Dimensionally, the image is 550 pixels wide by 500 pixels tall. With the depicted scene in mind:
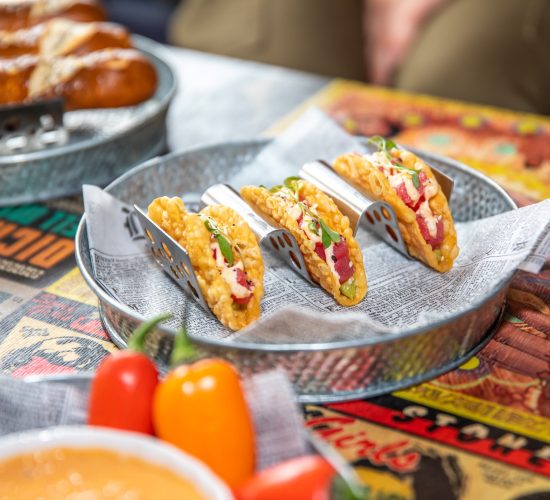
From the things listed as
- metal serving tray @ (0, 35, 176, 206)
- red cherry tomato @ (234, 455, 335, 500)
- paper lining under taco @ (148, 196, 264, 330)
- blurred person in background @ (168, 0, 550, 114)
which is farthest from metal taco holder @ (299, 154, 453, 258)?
blurred person in background @ (168, 0, 550, 114)

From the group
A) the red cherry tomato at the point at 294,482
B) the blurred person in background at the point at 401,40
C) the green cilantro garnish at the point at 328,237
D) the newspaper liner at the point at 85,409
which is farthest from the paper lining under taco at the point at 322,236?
the blurred person in background at the point at 401,40

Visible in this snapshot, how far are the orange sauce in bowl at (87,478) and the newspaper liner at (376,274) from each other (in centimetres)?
34

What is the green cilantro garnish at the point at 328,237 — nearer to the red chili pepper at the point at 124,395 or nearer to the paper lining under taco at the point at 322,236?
the paper lining under taco at the point at 322,236

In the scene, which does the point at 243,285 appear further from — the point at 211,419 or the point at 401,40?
the point at 401,40

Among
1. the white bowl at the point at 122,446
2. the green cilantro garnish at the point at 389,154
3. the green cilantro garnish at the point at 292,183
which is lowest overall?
the green cilantro garnish at the point at 292,183

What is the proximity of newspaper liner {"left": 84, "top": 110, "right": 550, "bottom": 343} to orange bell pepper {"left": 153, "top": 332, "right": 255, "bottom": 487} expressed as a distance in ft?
0.89

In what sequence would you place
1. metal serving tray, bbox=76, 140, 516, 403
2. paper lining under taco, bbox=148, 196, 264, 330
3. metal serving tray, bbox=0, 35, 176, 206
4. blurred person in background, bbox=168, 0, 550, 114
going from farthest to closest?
blurred person in background, bbox=168, 0, 550, 114 < metal serving tray, bbox=0, 35, 176, 206 < paper lining under taco, bbox=148, 196, 264, 330 < metal serving tray, bbox=76, 140, 516, 403

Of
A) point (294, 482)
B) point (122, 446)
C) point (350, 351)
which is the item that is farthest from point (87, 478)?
point (350, 351)

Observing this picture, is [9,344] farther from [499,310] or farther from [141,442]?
[499,310]

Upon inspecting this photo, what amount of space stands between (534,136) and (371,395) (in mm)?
866

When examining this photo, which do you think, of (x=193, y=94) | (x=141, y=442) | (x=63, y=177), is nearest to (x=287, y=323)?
(x=141, y=442)

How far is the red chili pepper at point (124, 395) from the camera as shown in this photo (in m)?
0.73

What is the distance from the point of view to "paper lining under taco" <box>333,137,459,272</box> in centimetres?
110

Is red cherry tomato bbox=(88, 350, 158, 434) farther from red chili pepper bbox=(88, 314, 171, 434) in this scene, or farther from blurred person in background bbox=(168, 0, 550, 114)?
blurred person in background bbox=(168, 0, 550, 114)
